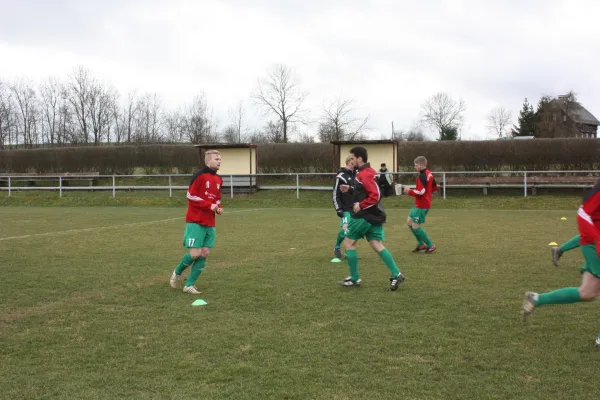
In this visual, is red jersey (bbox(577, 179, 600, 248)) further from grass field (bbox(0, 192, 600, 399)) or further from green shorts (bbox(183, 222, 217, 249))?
green shorts (bbox(183, 222, 217, 249))

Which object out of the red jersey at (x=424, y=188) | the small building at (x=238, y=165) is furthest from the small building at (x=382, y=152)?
the red jersey at (x=424, y=188)

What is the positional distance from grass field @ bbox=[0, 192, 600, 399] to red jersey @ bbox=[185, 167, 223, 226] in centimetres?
100

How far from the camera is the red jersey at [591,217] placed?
426 centimetres

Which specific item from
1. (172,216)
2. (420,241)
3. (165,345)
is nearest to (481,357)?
(165,345)

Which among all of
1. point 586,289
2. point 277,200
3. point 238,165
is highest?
point 238,165

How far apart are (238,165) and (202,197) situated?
2252 centimetres

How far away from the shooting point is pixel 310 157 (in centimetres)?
3334

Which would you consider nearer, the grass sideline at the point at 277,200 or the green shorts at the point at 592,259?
the green shorts at the point at 592,259

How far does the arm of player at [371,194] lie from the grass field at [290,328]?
3.77 ft

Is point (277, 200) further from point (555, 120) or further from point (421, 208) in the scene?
point (555, 120)

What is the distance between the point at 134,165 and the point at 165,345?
33707 millimetres

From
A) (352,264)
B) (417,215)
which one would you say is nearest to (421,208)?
(417,215)

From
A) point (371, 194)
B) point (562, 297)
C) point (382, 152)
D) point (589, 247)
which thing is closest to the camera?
point (589, 247)

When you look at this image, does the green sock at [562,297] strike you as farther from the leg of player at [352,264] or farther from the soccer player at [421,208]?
the soccer player at [421,208]
